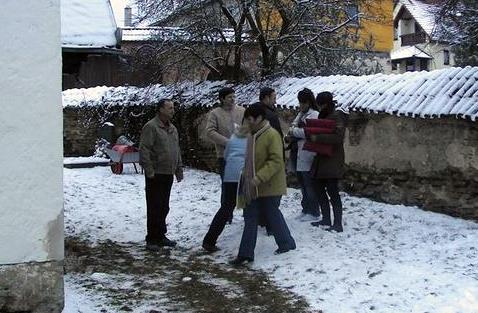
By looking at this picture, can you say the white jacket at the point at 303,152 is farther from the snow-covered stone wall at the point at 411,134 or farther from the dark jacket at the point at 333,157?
the snow-covered stone wall at the point at 411,134

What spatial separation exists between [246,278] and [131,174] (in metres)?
7.52

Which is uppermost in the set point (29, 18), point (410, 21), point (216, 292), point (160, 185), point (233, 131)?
point (410, 21)

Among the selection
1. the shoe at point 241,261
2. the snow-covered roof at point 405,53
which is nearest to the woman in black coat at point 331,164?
the shoe at point 241,261

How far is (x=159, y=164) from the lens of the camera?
7.16 meters

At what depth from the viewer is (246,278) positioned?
6.12 meters

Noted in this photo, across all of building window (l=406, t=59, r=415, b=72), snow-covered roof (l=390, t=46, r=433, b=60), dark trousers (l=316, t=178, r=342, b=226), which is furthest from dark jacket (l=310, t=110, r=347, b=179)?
building window (l=406, t=59, r=415, b=72)

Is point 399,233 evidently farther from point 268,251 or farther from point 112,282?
point 112,282

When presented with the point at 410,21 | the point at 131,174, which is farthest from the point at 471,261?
the point at 410,21

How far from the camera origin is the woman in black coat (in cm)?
714

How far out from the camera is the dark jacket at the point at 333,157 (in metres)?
7.11

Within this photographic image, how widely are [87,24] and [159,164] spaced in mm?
5681

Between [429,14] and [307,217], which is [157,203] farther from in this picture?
[429,14]

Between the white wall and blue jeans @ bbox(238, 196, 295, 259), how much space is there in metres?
2.42

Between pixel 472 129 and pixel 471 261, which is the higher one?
pixel 472 129
